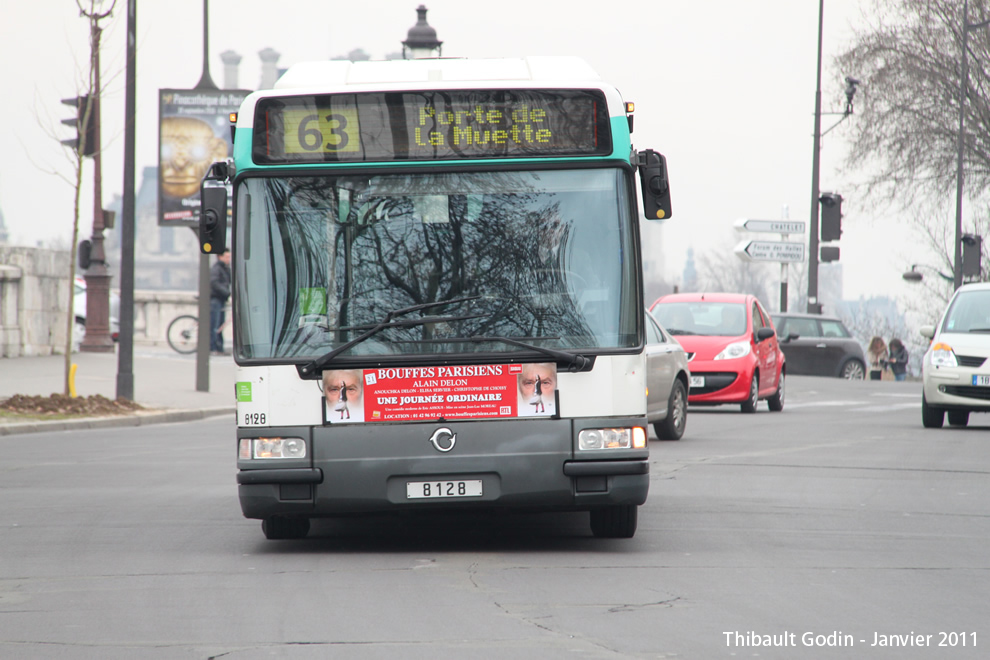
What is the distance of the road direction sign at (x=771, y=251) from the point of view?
112 ft

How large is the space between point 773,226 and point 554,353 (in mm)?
27706

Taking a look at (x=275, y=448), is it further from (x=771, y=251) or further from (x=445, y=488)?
(x=771, y=251)

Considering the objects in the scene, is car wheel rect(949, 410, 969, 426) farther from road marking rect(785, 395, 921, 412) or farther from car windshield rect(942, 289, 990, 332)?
road marking rect(785, 395, 921, 412)

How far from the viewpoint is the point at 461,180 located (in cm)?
766

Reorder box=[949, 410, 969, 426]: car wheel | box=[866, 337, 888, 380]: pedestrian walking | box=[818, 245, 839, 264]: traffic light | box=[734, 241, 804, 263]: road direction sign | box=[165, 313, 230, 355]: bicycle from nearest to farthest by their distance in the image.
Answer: box=[949, 410, 969, 426]: car wheel, box=[165, 313, 230, 355]: bicycle, box=[818, 245, 839, 264]: traffic light, box=[734, 241, 804, 263]: road direction sign, box=[866, 337, 888, 380]: pedestrian walking

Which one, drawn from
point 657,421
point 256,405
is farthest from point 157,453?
point 256,405

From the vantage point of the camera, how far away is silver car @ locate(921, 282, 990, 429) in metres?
→ 16.8

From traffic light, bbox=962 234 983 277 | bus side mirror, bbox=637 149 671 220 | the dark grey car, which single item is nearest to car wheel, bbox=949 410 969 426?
bus side mirror, bbox=637 149 671 220

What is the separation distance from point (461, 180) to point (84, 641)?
3217mm

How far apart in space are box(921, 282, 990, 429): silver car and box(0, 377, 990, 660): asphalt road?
15.1 feet

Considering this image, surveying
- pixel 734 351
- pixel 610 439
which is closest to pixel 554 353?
pixel 610 439

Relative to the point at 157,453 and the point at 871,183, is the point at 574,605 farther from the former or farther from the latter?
the point at 871,183

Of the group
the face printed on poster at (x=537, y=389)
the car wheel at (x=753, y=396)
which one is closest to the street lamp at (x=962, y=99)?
the car wheel at (x=753, y=396)

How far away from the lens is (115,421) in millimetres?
18062
